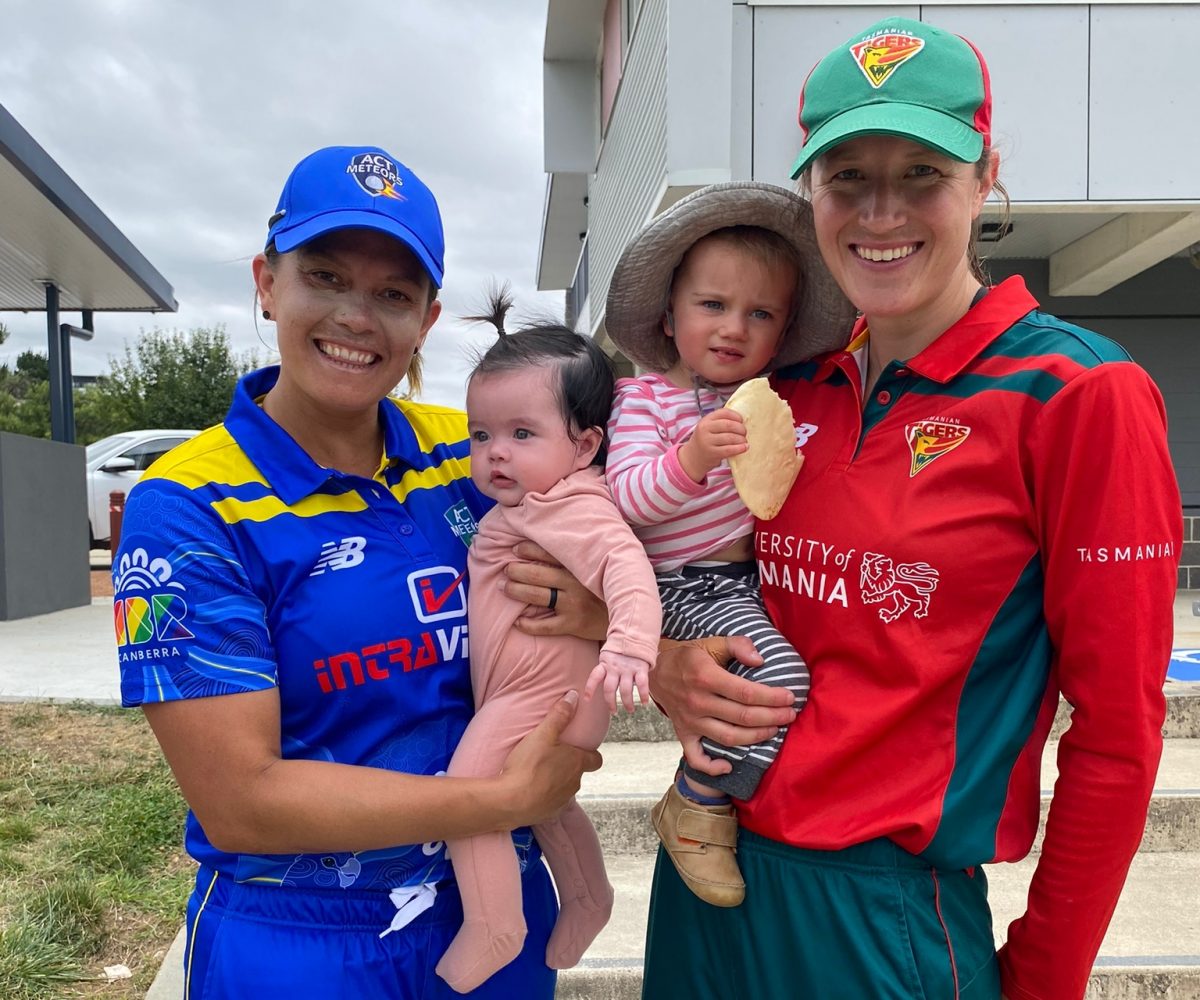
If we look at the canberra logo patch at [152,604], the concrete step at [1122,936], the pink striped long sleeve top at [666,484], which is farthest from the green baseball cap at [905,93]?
the concrete step at [1122,936]

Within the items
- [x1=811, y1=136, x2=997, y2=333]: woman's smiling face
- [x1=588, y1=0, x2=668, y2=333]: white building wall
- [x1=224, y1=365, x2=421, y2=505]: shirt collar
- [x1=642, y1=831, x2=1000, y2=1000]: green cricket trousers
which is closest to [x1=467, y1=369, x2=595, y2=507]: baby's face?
[x1=224, y1=365, x2=421, y2=505]: shirt collar

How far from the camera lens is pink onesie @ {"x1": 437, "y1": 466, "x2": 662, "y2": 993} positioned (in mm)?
1739

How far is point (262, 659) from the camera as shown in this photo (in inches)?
61.6

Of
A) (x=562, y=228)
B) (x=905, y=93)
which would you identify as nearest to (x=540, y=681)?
(x=905, y=93)

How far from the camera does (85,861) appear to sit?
397cm

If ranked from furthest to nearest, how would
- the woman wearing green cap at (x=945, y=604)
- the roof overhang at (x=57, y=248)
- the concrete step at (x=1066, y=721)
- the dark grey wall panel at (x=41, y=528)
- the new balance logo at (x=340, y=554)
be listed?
the dark grey wall panel at (x=41, y=528), the roof overhang at (x=57, y=248), the concrete step at (x=1066, y=721), the new balance logo at (x=340, y=554), the woman wearing green cap at (x=945, y=604)

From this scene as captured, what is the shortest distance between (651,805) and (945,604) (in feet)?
8.49

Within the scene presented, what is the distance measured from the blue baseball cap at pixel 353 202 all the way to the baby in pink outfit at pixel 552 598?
350mm

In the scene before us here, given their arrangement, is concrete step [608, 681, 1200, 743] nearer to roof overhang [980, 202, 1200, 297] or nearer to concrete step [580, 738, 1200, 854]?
concrete step [580, 738, 1200, 854]

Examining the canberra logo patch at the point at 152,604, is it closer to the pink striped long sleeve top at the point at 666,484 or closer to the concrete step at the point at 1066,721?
the pink striped long sleeve top at the point at 666,484

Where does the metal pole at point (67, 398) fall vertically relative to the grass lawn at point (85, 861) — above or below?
above

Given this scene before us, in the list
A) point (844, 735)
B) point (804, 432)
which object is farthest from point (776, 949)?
point (804, 432)

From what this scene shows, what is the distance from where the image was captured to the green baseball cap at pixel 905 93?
4.90ft

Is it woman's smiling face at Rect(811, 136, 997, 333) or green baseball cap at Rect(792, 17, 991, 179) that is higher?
green baseball cap at Rect(792, 17, 991, 179)
